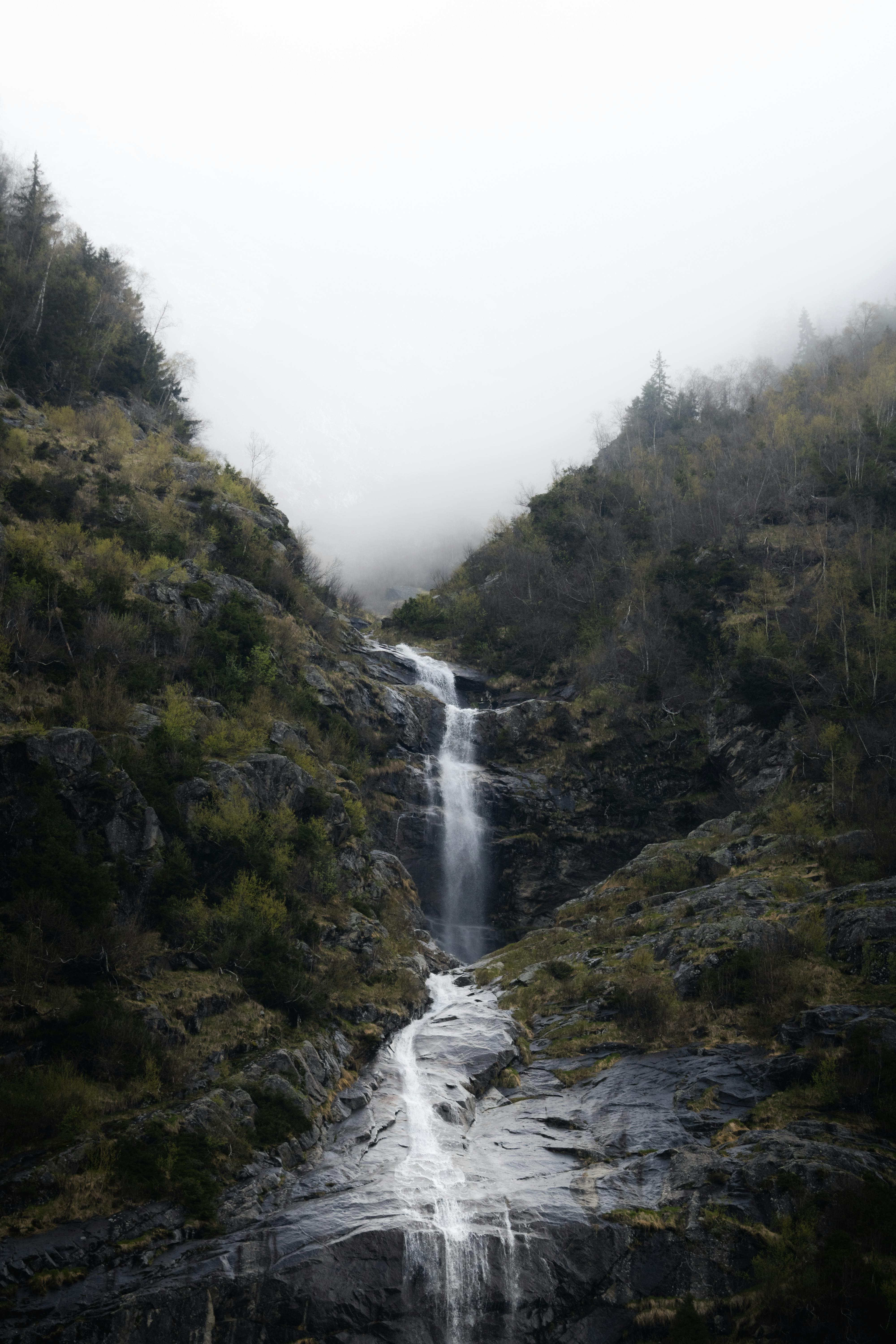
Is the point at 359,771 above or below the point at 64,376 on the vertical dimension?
below

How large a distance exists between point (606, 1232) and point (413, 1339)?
3768mm

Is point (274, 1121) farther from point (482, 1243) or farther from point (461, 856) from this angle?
point (461, 856)

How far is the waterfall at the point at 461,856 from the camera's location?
40.1 meters

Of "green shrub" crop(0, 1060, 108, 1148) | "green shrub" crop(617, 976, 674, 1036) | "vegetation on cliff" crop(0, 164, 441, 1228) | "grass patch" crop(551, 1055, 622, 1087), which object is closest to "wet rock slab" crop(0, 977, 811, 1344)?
"grass patch" crop(551, 1055, 622, 1087)

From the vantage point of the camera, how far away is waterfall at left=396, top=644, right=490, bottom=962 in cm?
4009

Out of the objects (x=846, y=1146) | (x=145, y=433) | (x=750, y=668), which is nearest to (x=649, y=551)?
(x=750, y=668)

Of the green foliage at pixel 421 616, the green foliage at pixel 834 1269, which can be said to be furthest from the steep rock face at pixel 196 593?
the green foliage at pixel 834 1269

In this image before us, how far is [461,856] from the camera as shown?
4188 cm

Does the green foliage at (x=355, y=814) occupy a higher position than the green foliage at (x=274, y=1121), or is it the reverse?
the green foliage at (x=355, y=814)

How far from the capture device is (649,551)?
192ft

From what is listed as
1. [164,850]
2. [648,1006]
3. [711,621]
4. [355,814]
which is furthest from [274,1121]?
[711,621]

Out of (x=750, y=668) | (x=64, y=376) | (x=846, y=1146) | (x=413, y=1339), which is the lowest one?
(x=413, y=1339)

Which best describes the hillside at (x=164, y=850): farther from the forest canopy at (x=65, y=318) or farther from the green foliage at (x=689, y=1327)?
the green foliage at (x=689, y=1327)

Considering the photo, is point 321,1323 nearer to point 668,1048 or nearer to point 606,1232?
point 606,1232
